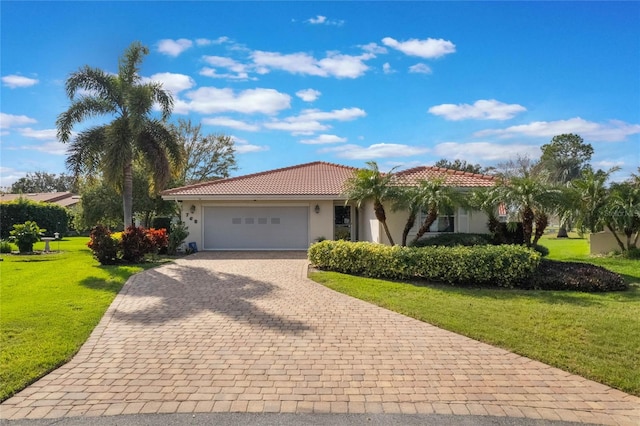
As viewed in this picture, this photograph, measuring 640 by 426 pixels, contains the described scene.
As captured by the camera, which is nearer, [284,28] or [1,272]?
[284,28]

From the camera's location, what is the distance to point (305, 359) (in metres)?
5.68

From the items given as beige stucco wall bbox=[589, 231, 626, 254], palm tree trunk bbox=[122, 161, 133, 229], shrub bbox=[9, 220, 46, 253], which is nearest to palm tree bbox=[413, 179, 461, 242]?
beige stucco wall bbox=[589, 231, 626, 254]

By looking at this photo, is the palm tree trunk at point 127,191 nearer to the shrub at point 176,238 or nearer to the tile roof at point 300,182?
the shrub at point 176,238

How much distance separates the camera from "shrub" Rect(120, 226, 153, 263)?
49.7ft

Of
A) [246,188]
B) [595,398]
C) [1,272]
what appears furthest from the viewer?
[246,188]

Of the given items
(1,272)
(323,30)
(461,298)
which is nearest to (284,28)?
(323,30)

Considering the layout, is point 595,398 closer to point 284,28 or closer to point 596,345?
point 596,345

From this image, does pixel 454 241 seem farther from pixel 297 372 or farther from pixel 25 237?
pixel 25 237

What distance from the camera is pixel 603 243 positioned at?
18.1 metres

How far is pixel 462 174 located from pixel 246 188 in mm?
10125

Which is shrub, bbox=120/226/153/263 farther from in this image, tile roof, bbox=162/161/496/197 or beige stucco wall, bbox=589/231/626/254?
beige stucco wall, bbox=589/231/626/254

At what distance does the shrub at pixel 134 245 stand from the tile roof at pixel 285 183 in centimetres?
454

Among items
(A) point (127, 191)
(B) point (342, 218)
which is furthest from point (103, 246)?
(B) point (342, 218)

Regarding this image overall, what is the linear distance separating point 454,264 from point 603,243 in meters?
11.2
